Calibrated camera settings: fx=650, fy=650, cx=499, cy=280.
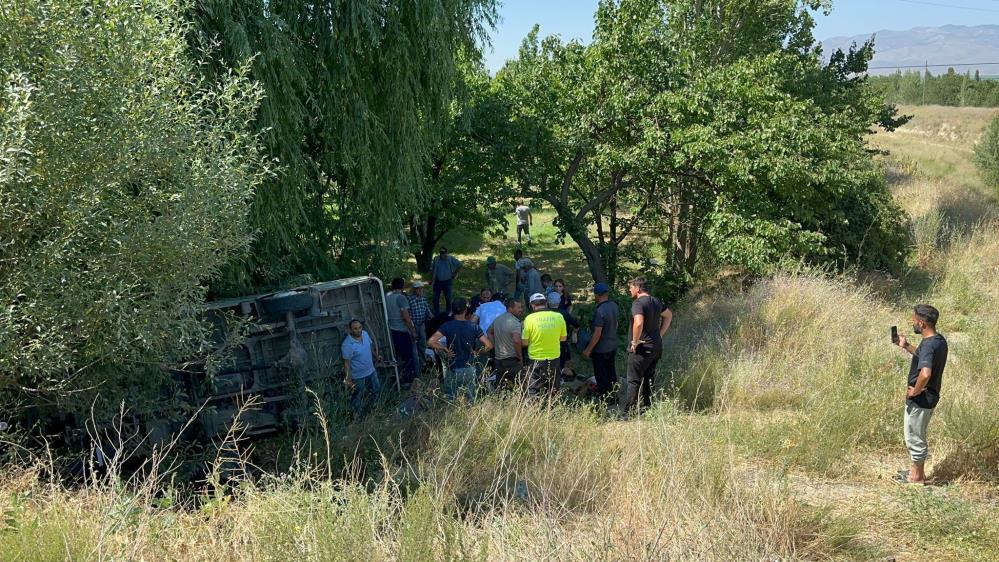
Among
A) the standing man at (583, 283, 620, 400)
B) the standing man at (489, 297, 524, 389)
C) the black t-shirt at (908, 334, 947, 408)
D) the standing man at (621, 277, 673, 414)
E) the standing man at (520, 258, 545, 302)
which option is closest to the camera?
the black t-shirt at (908, 334, 947, 408)

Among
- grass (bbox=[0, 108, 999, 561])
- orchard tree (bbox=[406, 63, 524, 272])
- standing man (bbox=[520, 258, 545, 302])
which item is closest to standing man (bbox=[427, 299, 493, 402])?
grass (bbox=[0, 108, 999, 561])

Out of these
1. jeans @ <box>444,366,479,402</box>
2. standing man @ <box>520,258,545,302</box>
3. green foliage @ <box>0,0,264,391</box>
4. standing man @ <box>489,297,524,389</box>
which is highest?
green foliage @ <box>0,0,264,391</box>

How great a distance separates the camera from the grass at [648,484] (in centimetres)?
359

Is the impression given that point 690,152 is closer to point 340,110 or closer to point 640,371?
point 640,371

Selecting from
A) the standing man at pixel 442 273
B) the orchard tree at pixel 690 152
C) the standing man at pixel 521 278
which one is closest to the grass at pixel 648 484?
the orchard tree at pixel 690 152

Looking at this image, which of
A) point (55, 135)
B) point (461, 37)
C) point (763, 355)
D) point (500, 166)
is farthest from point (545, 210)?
point (55, 135)

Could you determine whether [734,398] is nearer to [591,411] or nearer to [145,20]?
[591,411]

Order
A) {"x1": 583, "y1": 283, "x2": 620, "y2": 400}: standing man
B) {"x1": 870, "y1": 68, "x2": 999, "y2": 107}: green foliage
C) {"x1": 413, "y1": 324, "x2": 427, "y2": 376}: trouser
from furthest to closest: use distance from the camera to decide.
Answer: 1. {"x1": 870, "y1": 68, "x2": 999, "y2": 107}: green foliage
2. {"x1": 413, "y1": 324, "x2": 427, "y2": 376}: trouser
3. {"x1": 583, "y1": 283, "x2": 620, "y2": 400}: standing man

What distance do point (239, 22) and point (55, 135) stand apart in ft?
11.6

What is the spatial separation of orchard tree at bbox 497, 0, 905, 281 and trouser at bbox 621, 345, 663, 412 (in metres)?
4.87

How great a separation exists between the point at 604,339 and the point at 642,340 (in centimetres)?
81

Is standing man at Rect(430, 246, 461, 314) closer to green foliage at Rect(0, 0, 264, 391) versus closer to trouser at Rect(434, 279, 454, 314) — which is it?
trouser at Rect(434, 279, 454, 314)

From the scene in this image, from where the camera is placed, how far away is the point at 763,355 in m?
→ 7.95

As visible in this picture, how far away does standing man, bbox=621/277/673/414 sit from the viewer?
22.3ft
